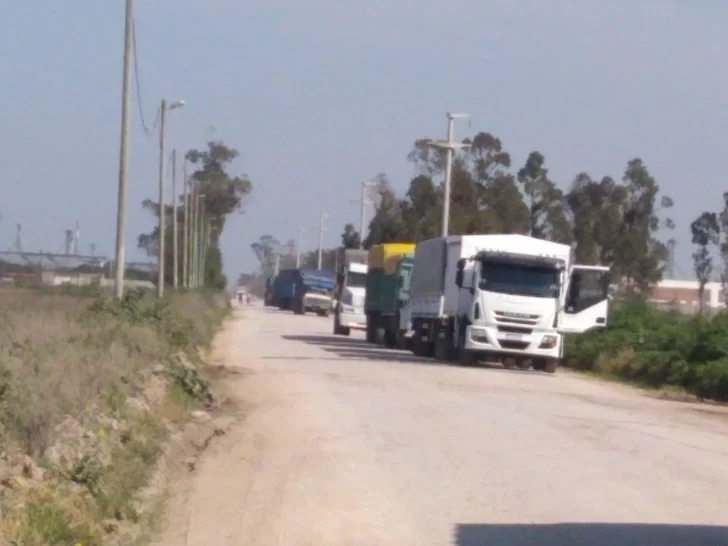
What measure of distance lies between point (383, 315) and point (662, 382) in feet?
46.1

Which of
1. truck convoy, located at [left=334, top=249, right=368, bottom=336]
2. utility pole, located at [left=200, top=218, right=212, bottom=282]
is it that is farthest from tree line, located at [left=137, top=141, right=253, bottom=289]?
truck convoy, located at [left=334, top=249, right=368, bottom=336]

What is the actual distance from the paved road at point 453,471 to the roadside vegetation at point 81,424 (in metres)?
0.64

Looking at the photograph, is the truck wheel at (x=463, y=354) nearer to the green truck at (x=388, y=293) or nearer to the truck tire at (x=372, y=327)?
the green truck at (x=388, y=293)

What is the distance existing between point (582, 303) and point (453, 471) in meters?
20.7

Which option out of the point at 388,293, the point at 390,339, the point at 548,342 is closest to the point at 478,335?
the point at 548,342

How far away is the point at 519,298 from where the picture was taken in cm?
3397

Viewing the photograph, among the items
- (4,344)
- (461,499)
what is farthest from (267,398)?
(461,499)

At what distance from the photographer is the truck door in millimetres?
34438

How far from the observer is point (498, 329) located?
34.0m

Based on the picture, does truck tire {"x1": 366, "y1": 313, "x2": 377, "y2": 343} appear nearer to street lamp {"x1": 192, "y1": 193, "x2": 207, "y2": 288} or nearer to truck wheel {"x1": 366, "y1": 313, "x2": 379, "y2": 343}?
truck wheel {"x1": 366, "y1": 313, "x2": 379, "y2": 343}

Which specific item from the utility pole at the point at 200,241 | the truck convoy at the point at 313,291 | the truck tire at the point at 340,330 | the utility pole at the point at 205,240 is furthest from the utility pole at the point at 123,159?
the utility pole at the point at 205,240

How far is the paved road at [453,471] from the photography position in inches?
440

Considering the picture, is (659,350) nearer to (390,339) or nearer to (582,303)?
(582,303)

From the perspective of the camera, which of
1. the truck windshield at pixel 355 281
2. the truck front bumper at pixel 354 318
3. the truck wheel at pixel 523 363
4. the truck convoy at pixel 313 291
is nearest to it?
the truck wheel at pixel 523 363
